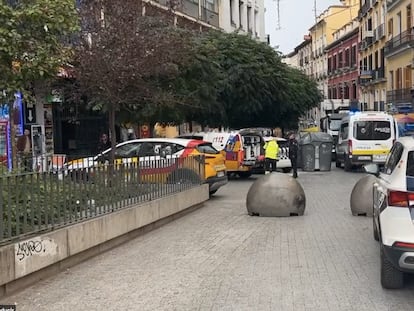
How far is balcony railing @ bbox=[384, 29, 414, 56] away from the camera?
131ft

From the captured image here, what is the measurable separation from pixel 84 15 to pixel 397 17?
35.5 m

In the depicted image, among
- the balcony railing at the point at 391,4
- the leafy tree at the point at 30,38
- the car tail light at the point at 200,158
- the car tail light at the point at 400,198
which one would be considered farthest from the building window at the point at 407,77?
the car tail light at the point at 400,198

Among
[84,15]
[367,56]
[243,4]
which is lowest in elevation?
[84,15]

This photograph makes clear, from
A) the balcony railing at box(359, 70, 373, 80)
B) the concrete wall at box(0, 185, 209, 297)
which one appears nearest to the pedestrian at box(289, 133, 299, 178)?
the concrete wall at box(0, 185, 209, 297)

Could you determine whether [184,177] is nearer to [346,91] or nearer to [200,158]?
[200,158]

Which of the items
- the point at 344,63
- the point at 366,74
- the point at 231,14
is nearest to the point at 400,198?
the point at 231,14

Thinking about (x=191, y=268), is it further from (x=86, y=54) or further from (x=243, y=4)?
(x=243, y=4)

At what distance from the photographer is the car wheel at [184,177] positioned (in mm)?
12831

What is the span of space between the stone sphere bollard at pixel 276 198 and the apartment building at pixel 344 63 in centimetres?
4794

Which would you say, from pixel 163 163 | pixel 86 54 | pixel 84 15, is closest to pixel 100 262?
pixel 163 163

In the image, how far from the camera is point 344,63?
227 ft

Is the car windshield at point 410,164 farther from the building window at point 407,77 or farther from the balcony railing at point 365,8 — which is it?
the balcony railing at point 365,8

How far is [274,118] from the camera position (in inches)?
1299

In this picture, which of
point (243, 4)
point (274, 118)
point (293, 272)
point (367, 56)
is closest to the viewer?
point (293, 272)
